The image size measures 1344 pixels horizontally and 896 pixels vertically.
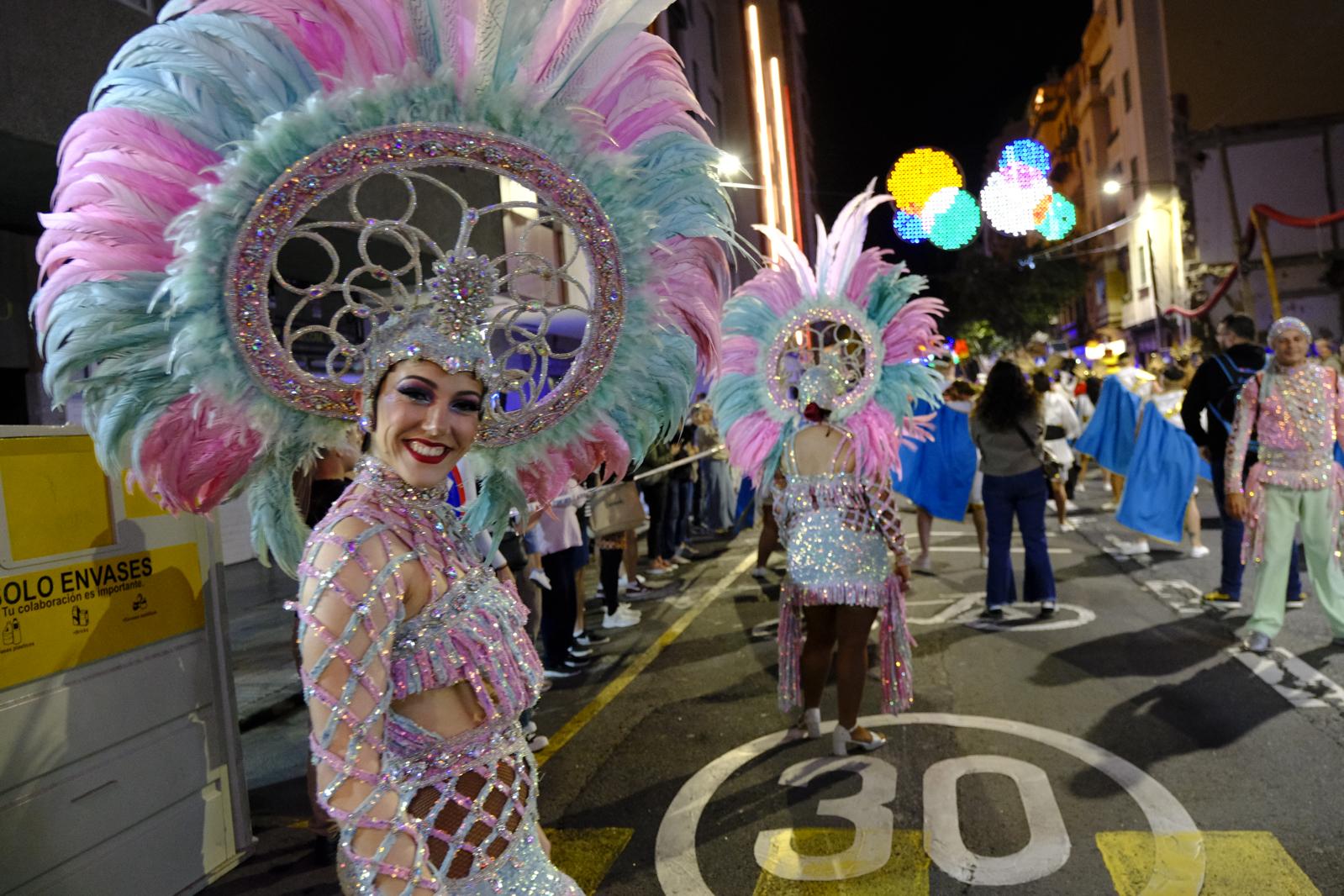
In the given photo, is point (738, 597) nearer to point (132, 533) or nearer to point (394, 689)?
point (132, 533)

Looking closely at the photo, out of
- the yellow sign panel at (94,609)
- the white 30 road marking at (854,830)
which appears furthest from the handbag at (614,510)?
the yellow sign panel at (94,609)

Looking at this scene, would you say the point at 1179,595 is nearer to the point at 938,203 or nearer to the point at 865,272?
the point at 865,272

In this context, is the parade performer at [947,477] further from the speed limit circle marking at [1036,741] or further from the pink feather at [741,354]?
the speed limit circle marking at [1036,741]

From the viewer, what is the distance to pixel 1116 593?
823 cm

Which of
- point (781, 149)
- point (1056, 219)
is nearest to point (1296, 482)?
point (1056, 219)

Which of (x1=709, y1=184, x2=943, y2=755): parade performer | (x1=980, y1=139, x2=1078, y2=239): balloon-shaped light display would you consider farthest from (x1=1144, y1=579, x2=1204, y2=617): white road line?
(x1=980, y1=139, x2=1078, y2=239): balloon-shaped light display

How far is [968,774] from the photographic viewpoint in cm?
461

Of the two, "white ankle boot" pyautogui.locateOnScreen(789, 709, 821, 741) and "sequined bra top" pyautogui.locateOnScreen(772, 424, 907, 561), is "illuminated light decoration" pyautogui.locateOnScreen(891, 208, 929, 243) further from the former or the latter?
"white ankle boot" pyautogui.locateOnScreen(789, 709, 821, 741)

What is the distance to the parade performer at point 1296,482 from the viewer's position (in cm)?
618

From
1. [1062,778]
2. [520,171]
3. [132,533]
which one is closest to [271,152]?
[520,171]

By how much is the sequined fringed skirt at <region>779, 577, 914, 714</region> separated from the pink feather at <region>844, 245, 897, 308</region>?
2035 mm

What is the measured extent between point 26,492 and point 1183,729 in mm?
5497

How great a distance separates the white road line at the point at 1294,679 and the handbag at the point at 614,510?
176 inches

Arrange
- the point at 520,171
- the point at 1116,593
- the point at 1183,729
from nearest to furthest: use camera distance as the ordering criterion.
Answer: the point at 520,171 < the point at 1183,729 < the point at 1116,593
